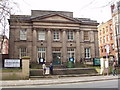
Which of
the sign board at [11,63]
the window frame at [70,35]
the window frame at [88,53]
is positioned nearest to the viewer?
the sign board at [11,63]

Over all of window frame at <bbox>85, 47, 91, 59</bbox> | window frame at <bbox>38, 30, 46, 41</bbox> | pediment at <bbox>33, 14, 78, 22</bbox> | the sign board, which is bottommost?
the sign board

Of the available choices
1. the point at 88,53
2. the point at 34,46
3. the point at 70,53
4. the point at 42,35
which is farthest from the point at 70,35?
the point at 34,46

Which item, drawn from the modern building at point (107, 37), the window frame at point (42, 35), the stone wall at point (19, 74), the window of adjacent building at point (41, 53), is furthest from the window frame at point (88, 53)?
the stone wall at point (19, 74)

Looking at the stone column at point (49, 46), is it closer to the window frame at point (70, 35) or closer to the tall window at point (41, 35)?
the tall window at point (41, 35)

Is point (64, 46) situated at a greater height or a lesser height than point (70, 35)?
lesser

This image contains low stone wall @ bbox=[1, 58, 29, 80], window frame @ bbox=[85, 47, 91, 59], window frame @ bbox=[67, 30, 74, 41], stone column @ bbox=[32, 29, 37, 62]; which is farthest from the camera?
window frame @ bbox=[85, 47, 91, 59]

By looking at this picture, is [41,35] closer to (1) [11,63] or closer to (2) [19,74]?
(1) [11,63]

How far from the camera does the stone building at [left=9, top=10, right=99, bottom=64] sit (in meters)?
41.8

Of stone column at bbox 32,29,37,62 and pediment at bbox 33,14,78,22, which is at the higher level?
pediment at bbox 33,14,78,22

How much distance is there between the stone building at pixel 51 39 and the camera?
4181 centimetres

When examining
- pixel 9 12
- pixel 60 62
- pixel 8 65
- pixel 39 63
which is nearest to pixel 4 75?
pixel 8 65

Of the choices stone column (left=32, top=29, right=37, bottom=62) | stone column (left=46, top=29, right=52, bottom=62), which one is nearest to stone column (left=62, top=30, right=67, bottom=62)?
stone column (left=46, top=29, right=52, bottom=62)

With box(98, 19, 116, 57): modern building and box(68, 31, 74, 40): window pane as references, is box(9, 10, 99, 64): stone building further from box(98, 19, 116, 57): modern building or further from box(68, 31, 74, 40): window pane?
box(98, 19, 116, 57): modern building

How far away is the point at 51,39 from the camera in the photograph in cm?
4284
